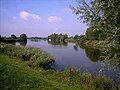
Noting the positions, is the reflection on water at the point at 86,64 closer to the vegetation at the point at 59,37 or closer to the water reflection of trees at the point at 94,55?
the water reflection of trees at the point at 94,55

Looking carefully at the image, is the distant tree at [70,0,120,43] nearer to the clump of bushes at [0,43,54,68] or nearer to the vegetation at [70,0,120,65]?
the vegetation at [70,0,120,65]

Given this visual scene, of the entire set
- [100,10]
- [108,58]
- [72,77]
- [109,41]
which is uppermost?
[100,10]

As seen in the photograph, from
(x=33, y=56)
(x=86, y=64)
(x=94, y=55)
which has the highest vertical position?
(x=33, y=56)

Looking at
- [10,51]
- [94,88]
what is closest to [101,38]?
[94,88]

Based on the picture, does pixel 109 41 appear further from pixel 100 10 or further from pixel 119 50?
pixel 100 10

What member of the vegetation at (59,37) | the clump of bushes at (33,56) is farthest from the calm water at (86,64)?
the vegetation at (59,37)

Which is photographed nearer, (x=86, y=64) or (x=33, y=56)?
(x=33, y=56)

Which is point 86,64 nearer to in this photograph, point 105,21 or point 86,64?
point 86,64

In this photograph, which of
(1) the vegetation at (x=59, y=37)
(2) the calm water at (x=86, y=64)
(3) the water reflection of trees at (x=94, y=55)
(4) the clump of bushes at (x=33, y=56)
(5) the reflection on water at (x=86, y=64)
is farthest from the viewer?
(1) the vegetation at (x=59, y=37)

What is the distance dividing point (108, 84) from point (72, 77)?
484 cm

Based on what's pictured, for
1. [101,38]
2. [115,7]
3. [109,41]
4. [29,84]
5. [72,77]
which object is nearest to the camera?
[115,7]

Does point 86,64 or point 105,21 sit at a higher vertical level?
point 105,21

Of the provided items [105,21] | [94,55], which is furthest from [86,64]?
[105,21]

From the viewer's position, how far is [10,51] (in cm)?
4128
